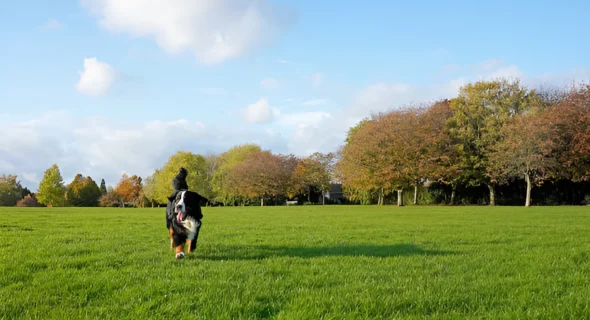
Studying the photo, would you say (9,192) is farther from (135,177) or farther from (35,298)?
(35,298)

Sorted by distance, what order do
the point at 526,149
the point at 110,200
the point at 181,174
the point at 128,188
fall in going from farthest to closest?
the point at 128,188
the point at 110,200
the point at 526,149
the point at 181,174

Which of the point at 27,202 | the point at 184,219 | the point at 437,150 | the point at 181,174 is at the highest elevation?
the point at 437,150

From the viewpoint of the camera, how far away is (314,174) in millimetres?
84438

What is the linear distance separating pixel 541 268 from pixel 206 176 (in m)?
86.1

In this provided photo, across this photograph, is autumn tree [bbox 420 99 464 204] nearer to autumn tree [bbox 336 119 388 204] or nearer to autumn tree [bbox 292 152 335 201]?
autumn tree [bbox 336 119 388 204]

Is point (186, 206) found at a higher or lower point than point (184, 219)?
higher

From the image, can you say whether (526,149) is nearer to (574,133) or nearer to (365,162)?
(574,133)

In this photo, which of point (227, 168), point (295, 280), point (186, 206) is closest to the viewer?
point (295, 280)

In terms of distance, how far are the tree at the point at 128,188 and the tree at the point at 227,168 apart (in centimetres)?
2837

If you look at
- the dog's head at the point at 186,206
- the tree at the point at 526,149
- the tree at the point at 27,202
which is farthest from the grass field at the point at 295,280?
the tree at the point at 27,202

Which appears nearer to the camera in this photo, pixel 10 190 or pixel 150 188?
pixel 150 188

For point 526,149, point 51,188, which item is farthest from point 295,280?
point 51,188

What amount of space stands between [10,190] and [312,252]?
118401 mm

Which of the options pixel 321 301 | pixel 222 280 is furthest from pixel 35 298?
pixel 321 301
